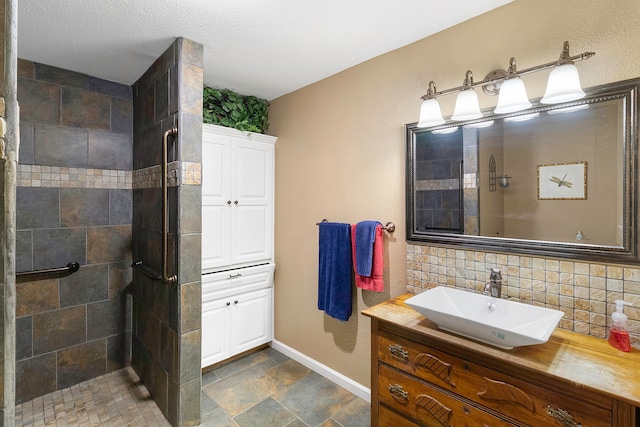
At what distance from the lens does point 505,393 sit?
A: 1.17 metres

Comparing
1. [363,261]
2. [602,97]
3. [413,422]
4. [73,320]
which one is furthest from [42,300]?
[602,97]

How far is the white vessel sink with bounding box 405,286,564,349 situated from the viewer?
1.15 meters

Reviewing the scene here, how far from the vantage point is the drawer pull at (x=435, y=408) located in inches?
52.4

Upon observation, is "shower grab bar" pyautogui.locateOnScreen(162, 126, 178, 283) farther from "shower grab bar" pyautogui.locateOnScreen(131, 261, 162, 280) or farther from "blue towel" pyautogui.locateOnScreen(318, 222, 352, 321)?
"blue towel" pyautogui.locateOnScreen(318, 222, 352, 321)

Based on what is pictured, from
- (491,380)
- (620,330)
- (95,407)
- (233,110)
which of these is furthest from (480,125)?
(95,407)

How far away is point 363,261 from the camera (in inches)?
81.0

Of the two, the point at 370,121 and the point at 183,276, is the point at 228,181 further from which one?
the point at 370,121

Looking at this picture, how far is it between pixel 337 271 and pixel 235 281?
910 mm

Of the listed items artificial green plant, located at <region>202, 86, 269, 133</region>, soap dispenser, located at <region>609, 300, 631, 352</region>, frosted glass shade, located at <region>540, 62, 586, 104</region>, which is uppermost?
artificial green plant, located at <region>202, 86, 269, 133</region>

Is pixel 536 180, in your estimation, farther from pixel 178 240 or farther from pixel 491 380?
pixel 178 240

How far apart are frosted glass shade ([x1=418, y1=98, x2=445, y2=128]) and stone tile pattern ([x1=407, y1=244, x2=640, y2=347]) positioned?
0.72m

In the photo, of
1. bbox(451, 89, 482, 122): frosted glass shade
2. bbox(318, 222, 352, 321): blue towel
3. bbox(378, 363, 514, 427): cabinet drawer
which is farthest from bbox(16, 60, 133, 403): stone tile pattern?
bbox(451, 89, 482, 122): frosted glass shade

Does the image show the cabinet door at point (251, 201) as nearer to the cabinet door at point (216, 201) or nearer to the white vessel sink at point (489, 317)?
the cabinet door at point (216, 201)

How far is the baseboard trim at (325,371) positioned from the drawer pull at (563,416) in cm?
132
